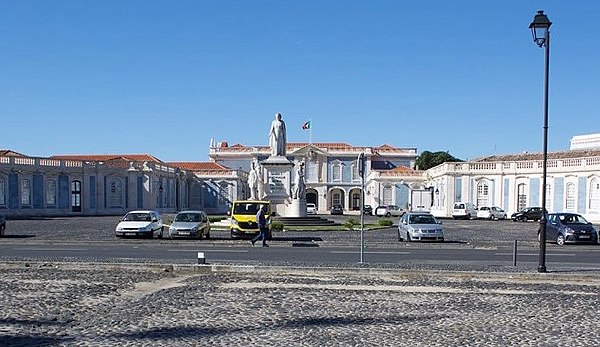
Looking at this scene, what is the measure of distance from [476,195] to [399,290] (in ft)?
172

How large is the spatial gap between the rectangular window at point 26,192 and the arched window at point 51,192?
1977 mm

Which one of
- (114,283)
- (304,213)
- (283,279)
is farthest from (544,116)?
(304,213)

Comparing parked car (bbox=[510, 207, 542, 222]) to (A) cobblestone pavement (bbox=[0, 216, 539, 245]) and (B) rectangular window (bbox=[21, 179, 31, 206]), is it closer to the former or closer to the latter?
(A) cobblestone pavement (bbox=[0, 216, 539, 245])

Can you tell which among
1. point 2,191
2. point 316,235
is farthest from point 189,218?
point 2,191

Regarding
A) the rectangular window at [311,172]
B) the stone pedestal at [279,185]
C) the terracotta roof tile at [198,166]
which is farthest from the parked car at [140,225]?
the rectangular window at [311,172]

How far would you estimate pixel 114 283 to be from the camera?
12.8 meters

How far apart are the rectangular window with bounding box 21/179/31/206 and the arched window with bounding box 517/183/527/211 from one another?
153 feet

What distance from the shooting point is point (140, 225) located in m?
27.4

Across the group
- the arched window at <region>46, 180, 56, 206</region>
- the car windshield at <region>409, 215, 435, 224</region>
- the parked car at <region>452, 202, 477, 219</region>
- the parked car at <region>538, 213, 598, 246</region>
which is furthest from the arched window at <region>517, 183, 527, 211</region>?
the arched window at <region>46, 180, 56, 206</region>

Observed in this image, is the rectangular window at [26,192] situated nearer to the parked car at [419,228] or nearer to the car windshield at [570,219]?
the parked car at [419,228]

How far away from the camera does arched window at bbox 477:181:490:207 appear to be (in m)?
61.7

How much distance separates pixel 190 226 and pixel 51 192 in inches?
1491

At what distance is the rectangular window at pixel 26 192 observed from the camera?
184 feet

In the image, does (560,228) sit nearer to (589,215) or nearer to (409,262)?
(409,262)
